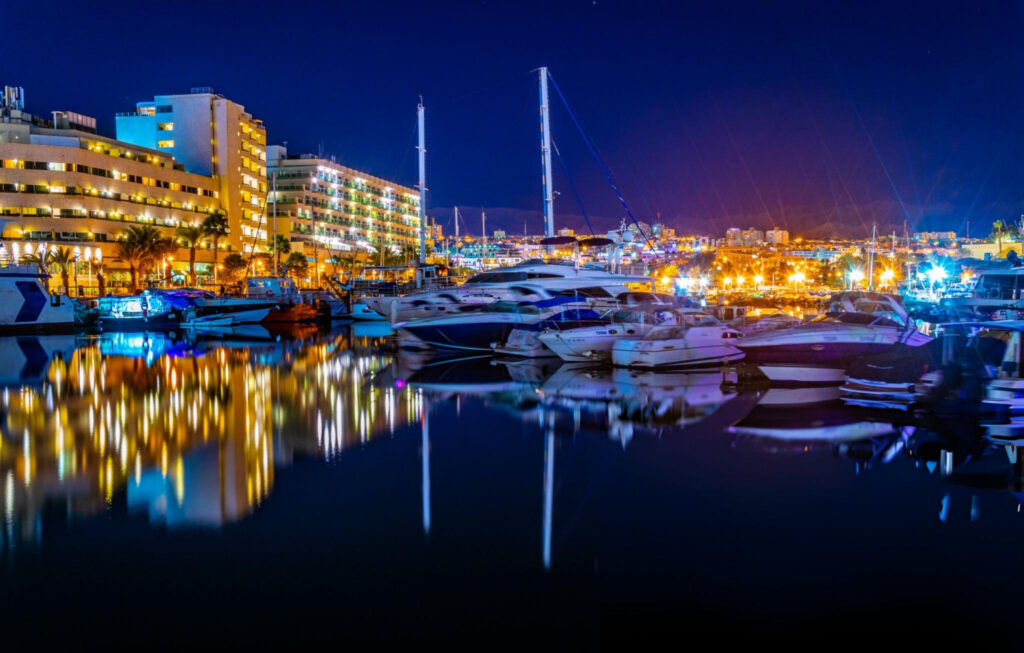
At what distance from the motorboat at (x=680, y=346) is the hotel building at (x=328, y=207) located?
314 ft

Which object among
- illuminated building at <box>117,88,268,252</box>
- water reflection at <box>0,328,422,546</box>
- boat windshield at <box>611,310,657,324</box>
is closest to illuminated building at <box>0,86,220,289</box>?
illuminated building at <box>117,88,268,252</box>

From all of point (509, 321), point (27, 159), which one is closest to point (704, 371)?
point (509, 321)

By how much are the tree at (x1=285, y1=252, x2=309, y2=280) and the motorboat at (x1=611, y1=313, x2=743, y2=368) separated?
81.2m

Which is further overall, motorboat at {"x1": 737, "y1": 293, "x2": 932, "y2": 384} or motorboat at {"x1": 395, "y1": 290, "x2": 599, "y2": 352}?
motorboat at {"x1": 395, "y1": 290, "x2": 599, "y2": 352}

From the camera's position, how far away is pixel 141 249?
244 feet

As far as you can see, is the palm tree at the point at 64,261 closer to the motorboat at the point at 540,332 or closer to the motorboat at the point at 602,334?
the motorboat at the point at 540,332

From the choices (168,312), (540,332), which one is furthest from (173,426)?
(168,312)

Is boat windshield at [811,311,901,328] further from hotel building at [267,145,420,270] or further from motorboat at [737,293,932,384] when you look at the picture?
hotel building at [267,145,420,270]

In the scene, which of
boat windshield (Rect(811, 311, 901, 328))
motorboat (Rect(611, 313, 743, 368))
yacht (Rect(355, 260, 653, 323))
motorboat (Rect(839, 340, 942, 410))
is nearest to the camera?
motorboat (Rect(839, 340, 942, 410))

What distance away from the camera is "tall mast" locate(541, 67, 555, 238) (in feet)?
120

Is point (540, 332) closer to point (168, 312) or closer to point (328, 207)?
point (168, 312)

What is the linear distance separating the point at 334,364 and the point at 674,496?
67.0 feet

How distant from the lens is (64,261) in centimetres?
7100

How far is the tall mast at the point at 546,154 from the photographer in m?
36.4
